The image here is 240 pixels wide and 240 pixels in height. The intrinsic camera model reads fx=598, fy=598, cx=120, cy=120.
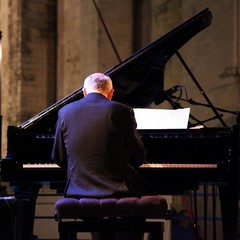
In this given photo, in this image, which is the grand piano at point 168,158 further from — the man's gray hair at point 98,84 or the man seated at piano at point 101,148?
the man's gray hair at point 98,84

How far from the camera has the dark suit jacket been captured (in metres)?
3.63

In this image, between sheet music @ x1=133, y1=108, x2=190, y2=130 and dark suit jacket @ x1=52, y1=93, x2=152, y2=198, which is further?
sheet music @ x1=133, y1=108, x2=190, y2=130

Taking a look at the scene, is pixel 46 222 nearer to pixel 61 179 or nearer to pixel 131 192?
pixel 61 179

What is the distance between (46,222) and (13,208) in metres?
2.54

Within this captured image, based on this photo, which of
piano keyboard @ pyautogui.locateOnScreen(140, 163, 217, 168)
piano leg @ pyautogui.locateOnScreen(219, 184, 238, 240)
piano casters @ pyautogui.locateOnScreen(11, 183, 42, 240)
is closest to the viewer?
piano leg @ pyautogui.locateOnScreen(219, 184, 238, 240)

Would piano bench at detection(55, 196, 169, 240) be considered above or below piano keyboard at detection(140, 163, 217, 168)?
below

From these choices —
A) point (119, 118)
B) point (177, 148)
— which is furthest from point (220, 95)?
point (119, 118)

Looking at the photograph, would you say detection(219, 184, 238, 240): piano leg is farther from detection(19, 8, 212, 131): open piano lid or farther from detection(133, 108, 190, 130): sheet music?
detection(19, 8, 212, 131): open piano lid

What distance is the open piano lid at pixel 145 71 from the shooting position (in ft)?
15.2

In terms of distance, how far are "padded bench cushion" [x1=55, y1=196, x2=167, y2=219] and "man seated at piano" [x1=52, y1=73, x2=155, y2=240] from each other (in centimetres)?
6

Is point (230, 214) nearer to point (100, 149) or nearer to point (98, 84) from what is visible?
point (100, 149)

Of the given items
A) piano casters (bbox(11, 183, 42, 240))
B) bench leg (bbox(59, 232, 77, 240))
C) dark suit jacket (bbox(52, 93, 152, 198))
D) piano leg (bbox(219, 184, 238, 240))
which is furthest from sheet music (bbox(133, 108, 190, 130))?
bench leg (bbox(59, 232, 77, 240))

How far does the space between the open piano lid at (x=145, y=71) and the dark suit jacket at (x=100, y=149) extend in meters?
0.84

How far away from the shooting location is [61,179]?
4.32m
